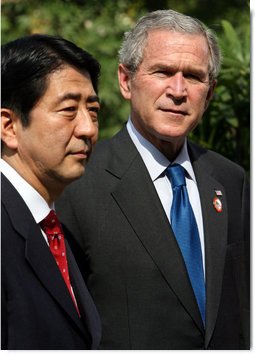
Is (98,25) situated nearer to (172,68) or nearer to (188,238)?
(172,68)

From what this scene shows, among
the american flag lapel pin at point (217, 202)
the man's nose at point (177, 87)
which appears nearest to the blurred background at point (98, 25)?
the american flag lapel pin at point (217, 202)

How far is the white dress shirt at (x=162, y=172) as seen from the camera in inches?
147

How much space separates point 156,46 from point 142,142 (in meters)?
0.45

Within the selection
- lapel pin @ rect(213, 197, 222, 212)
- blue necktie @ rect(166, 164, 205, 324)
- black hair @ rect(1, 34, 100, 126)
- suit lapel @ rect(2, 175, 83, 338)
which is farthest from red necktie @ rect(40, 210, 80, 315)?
lapel pin @ rect(213, 197, 222, 212)

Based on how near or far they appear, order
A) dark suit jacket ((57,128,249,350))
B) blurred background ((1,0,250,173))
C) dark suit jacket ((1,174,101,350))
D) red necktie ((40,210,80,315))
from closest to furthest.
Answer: dark suit jacket ((1,174,101,350))
red necktie ((40,210,80,315))
dark suit jacket ((57,128,249,350))
blurred background ((1,0,250,173))

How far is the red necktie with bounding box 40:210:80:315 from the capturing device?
2913 millimetres

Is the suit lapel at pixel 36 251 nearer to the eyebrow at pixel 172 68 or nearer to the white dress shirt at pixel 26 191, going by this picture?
the white dress shirt at pixel 26 191

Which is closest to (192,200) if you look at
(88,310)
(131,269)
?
(131,269)

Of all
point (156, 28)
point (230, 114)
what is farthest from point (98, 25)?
point (156, 28)

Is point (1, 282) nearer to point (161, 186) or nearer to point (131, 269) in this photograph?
point (131, 269)

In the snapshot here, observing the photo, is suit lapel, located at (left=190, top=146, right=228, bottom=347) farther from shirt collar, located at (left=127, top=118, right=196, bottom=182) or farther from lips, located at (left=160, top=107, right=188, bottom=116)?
lips, located at (left=160, top=107, right=188, bottom=116)

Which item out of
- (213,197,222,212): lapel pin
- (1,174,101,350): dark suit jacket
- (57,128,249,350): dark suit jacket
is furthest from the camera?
(213,197,222,212): lapel pin

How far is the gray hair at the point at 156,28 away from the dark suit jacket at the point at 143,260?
0.36 m

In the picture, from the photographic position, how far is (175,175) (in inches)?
147
